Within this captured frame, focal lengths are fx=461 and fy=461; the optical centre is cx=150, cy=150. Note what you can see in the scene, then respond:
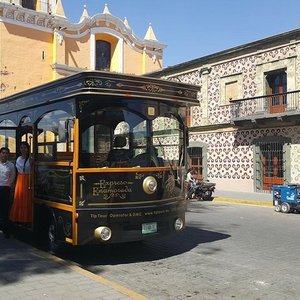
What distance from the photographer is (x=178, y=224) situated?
8.17 m

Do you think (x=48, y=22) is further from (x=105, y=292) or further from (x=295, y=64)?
(x=105, y=292)

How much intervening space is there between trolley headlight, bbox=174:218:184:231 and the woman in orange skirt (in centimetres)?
277

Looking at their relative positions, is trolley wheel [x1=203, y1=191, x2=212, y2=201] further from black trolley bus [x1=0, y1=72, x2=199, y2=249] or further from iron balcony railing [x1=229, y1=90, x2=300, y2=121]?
black trolley bus [x1=0, y1=72, x2=199, y2=249]

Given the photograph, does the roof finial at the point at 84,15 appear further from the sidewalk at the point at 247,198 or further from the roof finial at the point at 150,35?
the sidewalk at the point at 247,198

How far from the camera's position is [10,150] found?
10.1 metres

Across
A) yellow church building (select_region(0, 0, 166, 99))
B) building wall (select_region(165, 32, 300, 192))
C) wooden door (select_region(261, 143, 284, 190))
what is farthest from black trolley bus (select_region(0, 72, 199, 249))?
yellow church building (select_region(0, 0, 166, 99))

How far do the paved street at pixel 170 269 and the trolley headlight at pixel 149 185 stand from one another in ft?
3.99

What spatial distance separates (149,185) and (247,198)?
14.5m

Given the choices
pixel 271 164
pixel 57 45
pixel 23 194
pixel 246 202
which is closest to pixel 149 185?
pixel 23 194

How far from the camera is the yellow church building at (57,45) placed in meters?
34.3

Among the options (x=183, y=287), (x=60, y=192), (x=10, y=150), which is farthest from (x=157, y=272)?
(x=10, y=150)

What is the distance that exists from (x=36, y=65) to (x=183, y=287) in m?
32.1

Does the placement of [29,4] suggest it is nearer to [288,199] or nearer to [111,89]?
[288,199]

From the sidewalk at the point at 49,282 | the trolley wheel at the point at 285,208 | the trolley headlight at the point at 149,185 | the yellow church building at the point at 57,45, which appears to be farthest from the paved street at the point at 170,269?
the yellow church building at the point at 57,45
